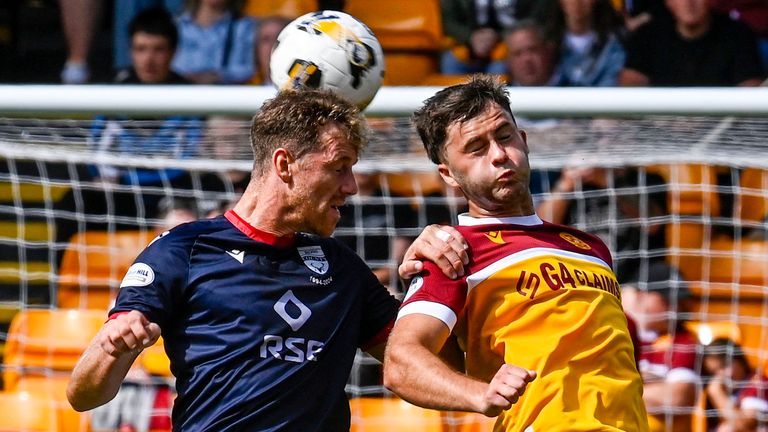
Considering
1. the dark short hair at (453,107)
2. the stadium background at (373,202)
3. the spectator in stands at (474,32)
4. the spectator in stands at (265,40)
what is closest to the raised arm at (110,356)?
the dark short hair at (453,107)

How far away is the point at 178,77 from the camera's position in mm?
8539

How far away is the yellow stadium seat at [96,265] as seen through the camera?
7172 mm

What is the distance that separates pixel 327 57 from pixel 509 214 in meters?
1.03

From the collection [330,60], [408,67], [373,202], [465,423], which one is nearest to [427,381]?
[330,60]

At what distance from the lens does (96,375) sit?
3.11 metres

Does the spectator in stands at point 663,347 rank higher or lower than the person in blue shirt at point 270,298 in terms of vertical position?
lower

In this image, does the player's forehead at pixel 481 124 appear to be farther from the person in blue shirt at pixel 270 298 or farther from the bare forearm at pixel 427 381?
the bare forearm at pixel 427 381

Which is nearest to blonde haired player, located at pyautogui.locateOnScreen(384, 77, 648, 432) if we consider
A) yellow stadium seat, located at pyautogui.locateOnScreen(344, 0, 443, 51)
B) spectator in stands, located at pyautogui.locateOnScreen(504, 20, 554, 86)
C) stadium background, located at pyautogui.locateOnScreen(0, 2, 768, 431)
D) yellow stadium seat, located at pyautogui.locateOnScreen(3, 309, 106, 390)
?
stadium background, located at pyautogui.locateOnScreen(0, 2, 768, 431)

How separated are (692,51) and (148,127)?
401 centimetres

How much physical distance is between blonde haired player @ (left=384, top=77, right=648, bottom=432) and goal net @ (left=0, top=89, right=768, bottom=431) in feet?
8.36

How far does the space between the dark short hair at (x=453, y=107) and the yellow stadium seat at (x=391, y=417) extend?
2809mm

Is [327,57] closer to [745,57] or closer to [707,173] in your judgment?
[707,173]

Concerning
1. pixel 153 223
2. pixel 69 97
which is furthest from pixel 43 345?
pixel 69 97

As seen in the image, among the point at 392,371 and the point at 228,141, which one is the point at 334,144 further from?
the point at 228,141
